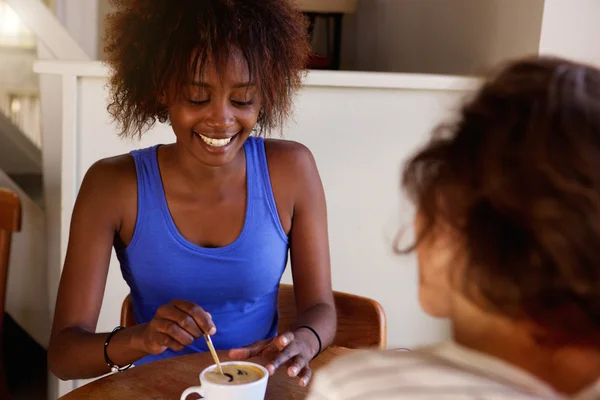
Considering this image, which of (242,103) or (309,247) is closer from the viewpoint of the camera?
(242,103)

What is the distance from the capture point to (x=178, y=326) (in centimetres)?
103

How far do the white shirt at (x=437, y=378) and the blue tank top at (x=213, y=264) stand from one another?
80 centimetres

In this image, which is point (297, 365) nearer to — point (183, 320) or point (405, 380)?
point (183, 320)

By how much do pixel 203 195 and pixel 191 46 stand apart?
313 mm

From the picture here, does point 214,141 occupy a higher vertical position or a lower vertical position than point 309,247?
higher

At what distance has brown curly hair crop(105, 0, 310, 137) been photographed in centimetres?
127

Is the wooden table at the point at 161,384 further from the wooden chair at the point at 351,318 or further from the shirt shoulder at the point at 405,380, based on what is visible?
the shirt shoulder at the point at 405,380

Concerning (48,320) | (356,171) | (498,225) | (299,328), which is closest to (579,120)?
(498,225)

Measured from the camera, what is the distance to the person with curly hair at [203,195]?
1274 mm

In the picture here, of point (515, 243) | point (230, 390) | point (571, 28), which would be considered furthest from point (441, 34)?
point (515, 243)

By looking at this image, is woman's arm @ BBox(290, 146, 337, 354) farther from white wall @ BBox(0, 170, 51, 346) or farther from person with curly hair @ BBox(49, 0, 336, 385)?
white wall @ BBox(0, 170, 51, 346)

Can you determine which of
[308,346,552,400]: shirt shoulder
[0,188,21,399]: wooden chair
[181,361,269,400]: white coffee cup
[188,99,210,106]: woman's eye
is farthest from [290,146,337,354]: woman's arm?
[308,346,552,400]: shirt shoulder

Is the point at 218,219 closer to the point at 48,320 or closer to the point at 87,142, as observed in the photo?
the point at 87,142

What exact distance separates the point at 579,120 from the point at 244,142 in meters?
1.02
